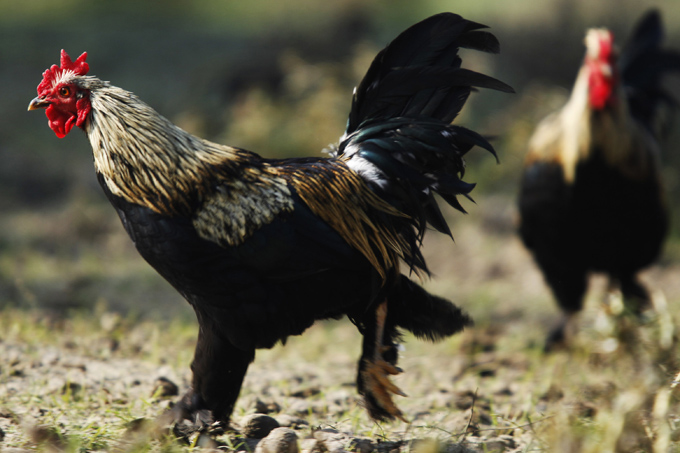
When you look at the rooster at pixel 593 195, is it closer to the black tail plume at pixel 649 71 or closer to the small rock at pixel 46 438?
the black tail plume at pixel 649 71

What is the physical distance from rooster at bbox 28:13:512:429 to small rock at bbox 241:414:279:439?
166 millimetres

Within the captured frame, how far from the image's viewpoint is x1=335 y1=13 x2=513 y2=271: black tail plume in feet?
10.8

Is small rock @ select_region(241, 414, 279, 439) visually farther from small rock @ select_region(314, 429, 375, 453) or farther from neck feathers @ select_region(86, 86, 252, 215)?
neck feathers @ select_region(86, 86, 252, 215)

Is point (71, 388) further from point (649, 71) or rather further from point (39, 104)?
point (649, 71)

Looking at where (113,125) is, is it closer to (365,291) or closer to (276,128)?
(365,291)

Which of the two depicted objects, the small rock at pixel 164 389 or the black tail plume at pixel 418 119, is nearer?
the black tail plume at pixel 418 119

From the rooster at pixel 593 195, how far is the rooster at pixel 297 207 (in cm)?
186

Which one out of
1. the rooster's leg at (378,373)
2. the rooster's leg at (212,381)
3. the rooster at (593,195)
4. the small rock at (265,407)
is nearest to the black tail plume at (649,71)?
the rooster at (593,195)

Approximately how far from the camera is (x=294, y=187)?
318cm

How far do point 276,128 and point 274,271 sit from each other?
7.09 m

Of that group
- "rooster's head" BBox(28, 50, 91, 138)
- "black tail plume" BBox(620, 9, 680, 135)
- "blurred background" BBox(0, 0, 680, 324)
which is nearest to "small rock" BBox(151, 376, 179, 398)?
"rooster's head" BBox(28, 50, 91, 138)

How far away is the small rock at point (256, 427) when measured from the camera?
10.3ft

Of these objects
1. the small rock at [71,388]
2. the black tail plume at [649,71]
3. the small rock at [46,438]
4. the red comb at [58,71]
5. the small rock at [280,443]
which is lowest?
the small rock at [46,438]

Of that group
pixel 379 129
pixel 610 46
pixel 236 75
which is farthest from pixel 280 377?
pixel 236 75
